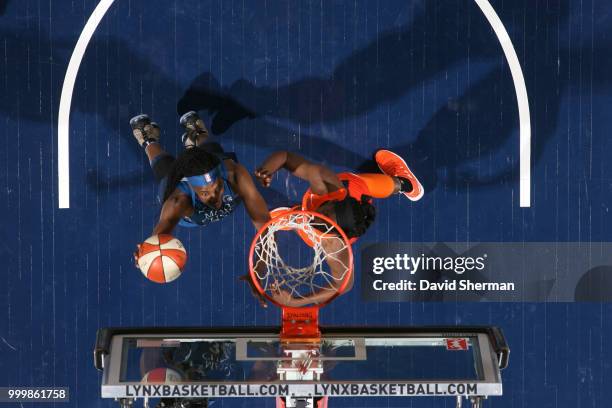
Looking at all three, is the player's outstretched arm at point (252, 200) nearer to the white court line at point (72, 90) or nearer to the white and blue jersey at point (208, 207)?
the white and blue jersey at point (208, 207)

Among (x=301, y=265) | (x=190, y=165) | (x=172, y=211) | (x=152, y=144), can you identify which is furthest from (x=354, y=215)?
A: (x=152, y=144)

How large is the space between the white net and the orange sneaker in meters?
0.90

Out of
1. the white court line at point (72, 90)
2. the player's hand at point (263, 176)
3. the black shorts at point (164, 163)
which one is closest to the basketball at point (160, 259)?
the player's hand at point (263, 176)

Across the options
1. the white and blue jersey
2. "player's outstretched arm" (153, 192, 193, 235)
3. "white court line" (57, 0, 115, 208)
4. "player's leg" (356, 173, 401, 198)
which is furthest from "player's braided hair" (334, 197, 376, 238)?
"white court line" (57, 0, 115, 208)

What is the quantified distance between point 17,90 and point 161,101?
1199 millimetres

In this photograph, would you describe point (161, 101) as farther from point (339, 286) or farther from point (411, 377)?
point (411, 377)

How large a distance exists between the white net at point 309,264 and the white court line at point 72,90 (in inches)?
68.7

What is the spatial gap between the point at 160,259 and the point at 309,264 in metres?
1.59

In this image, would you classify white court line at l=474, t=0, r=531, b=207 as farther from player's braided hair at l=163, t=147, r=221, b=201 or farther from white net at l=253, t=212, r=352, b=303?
player's braided hair at l=163, t=147, r=221, b=201

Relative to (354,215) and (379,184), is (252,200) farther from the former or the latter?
(379,184)

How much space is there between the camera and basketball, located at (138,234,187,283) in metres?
8.22

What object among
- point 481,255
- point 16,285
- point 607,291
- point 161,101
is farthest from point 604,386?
point 16,285

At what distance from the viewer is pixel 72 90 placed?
30.6 feet

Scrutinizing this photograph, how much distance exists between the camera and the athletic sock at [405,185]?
30.3ft
